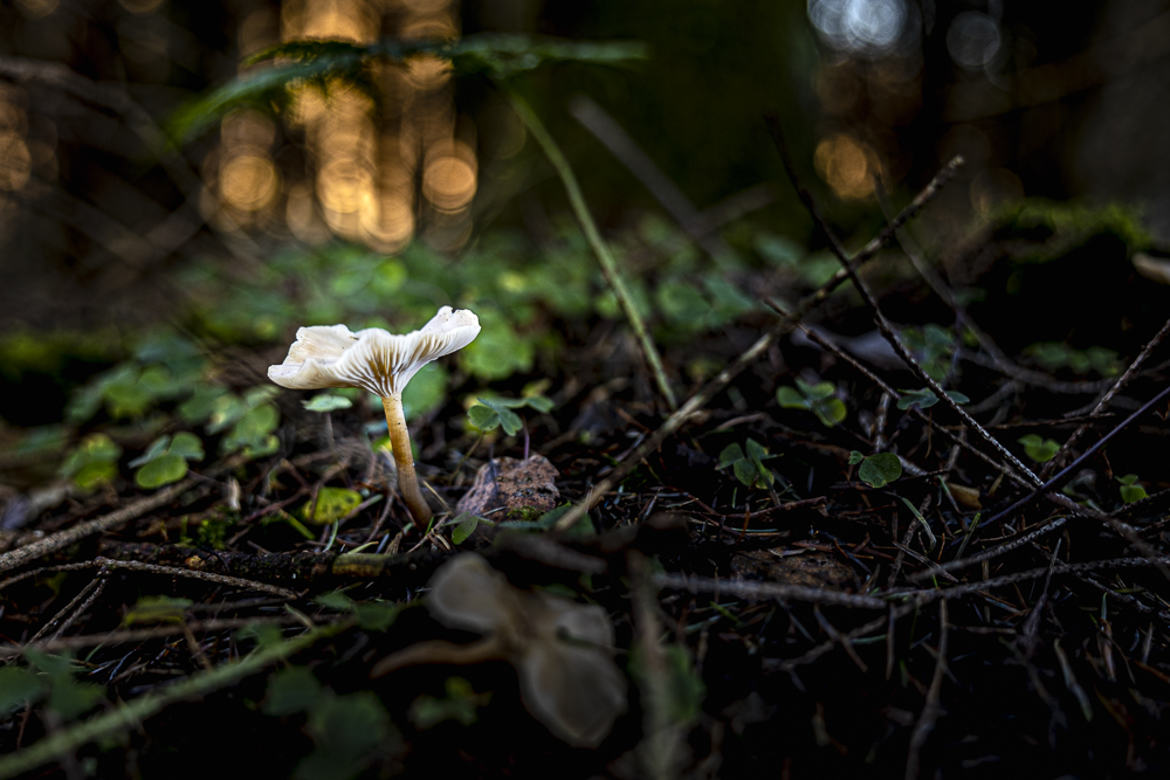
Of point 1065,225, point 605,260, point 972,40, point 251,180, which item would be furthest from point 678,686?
point 251,180

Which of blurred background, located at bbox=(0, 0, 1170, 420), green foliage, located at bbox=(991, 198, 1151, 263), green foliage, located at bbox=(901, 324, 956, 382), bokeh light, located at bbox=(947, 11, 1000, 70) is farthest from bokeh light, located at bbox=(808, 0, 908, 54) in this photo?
green foliage, located at bbox=(901, 324, 956, 382)

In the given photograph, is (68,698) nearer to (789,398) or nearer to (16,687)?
(16,687)

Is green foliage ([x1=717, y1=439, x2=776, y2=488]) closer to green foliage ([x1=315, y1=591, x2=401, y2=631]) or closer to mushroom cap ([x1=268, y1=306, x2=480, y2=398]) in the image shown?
mushroom cap ([x1=268, y1=306, x2=480, y2=398])

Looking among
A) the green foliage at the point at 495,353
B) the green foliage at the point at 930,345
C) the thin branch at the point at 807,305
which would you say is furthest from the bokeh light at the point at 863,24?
the thin branch at the point at 807,305

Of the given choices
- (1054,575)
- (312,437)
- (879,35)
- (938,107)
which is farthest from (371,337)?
(879,35)

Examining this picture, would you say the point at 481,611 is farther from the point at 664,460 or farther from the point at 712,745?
the point at 664,460

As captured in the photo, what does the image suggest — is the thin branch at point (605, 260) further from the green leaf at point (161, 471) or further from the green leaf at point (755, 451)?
the green leaf at point (161, 471)
